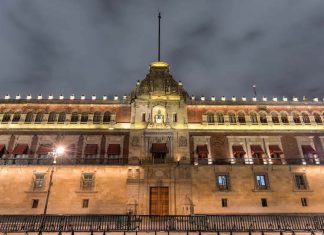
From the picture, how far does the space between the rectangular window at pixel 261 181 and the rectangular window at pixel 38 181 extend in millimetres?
25142

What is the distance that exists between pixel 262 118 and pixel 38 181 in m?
29.6

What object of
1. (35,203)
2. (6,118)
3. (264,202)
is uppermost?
(6,118)

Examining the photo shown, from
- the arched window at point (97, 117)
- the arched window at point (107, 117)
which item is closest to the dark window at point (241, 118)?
the arched window at point (107, 117)

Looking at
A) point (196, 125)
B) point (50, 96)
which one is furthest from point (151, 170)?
point (50, 96)

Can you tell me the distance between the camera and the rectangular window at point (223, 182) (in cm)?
3095

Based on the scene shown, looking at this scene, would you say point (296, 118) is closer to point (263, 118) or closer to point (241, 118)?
point (263, 118)

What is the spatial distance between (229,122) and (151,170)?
40.7 feet

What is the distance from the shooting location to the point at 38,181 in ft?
101

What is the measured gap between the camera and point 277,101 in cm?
3691

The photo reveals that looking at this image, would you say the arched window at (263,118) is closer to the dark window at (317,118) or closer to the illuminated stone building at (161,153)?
the illuminated stone building at (161,153)

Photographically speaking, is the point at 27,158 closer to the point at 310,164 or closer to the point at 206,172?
the point at 206,172

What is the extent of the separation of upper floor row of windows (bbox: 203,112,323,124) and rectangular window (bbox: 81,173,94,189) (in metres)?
16.1

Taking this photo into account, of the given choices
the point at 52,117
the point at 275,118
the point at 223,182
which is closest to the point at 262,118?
the point at 275,118

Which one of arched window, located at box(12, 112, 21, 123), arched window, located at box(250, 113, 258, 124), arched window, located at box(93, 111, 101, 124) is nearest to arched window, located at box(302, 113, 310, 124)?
arched window, located at box(250, 113, 258, 124)
